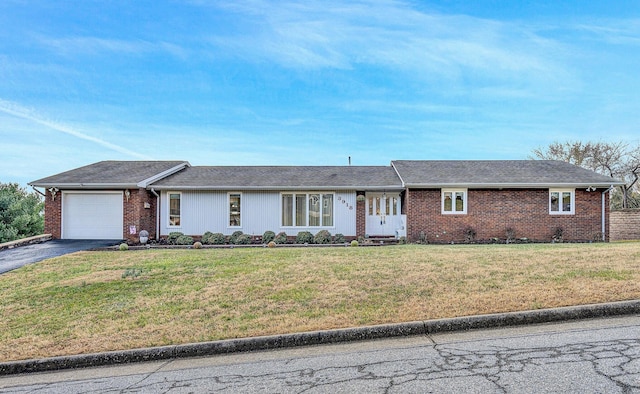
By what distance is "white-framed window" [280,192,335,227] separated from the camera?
19078 millimetres

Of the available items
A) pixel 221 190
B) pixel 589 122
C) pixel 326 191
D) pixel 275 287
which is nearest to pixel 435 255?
pixel 275 287

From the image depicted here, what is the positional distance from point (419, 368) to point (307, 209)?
15.0 meters

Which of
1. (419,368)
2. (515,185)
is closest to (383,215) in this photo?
(515,185)

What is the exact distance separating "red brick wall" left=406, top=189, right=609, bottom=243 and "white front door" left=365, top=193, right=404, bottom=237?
4.47 feet

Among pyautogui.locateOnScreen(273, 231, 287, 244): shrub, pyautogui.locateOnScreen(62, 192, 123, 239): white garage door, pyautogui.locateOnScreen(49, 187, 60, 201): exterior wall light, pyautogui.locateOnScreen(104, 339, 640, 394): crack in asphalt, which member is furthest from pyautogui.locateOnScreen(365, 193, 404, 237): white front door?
pyautogui.locateOnScreen(104, 339, 640, 394): crack in asphalt

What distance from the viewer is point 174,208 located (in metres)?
19.2

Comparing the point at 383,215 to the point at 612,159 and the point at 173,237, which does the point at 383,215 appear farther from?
the point at 612,159

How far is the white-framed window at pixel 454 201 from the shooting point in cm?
1816

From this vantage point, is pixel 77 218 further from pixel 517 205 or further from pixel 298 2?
pixel 517 205

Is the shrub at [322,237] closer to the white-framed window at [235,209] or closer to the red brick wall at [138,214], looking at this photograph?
the white-framed window at [235,209]

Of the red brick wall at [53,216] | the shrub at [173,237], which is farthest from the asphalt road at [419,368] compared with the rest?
the red brick wall at [53,216]

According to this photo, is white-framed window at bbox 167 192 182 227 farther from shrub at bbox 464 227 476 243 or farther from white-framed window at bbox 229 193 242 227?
shrub at bbox 464 227 476 243

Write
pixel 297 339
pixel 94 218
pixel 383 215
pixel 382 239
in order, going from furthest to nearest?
1. pixel 383 215
2. pixel 94 218
3. pixel 382 239
4. pixel 297 339

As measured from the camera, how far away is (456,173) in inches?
766
